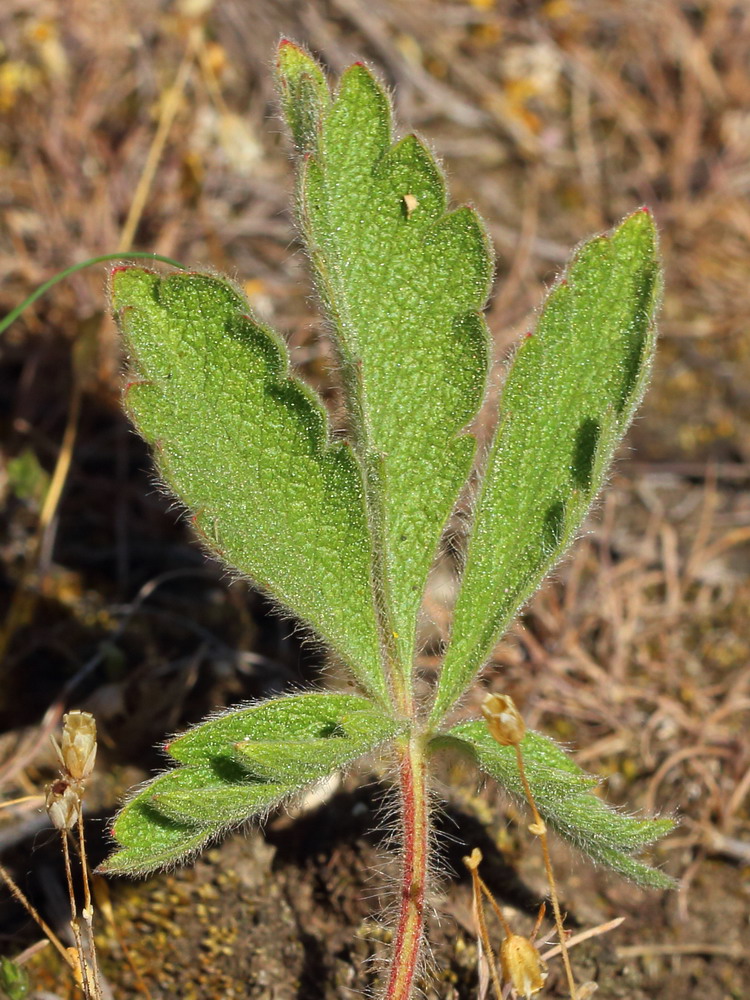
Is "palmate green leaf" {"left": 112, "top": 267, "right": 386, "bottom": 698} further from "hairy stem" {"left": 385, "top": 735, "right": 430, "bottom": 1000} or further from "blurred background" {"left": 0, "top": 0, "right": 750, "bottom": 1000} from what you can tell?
"hairy stem" {"left": 385, "top": 735, "right": 430, "bottom": 1000}

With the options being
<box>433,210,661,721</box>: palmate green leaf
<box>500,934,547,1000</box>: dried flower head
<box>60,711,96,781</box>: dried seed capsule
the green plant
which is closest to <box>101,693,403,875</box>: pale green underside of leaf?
the green plant

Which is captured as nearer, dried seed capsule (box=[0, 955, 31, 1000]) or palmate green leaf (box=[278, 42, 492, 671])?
dried seed capsule (box=[0, 955, 31, 1000])

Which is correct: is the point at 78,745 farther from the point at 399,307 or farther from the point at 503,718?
the point at 399,307

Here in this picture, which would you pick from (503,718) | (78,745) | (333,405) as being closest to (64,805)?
(78,745)

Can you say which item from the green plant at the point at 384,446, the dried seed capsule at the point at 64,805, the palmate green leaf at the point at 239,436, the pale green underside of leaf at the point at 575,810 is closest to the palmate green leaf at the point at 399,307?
the green plant at the point at 384,446

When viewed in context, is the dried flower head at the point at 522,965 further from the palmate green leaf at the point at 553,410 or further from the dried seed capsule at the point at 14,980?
the dried seed capsule at the point at 14,980

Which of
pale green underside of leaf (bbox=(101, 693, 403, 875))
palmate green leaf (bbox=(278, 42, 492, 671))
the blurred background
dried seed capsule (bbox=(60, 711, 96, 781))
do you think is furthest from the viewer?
the blurred background
